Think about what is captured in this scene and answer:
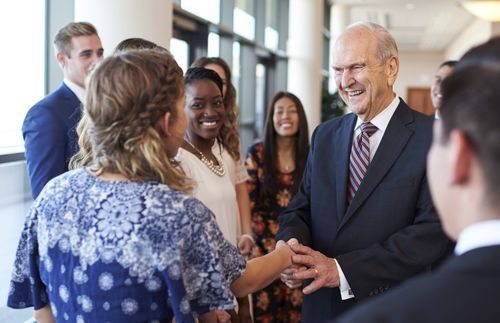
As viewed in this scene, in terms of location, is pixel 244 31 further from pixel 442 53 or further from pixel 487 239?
pixel 442 53

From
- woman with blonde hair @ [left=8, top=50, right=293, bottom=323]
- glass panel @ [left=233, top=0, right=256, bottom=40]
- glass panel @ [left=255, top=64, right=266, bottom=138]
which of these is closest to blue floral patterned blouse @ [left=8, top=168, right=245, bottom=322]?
woman with blonde hair @ [left=8, top=50, right=293, bottom=323]

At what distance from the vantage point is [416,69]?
25078 mm

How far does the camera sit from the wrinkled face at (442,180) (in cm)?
92

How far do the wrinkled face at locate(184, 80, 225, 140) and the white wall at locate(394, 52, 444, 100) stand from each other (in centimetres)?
2290

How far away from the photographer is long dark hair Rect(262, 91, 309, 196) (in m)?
4.22

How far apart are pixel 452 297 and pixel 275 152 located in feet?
11.9

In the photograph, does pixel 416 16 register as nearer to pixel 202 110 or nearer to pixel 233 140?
pixel 233 140

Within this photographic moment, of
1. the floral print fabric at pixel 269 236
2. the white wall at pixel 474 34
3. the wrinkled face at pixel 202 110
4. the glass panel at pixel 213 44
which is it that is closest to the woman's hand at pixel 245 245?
the floral print fabric at pixel 269 236

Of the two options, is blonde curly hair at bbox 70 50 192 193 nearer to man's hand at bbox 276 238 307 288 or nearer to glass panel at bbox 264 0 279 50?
man's hand at bbox 276 238 307 288

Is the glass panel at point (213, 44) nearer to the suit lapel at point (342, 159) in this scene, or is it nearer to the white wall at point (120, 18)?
the white wall at point (120, 18)

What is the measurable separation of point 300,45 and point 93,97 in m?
9.61

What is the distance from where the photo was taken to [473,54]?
3.03ft

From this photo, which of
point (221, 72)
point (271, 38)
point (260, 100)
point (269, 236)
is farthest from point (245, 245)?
point (271, 38)

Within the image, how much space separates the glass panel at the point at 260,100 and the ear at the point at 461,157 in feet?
27.6
